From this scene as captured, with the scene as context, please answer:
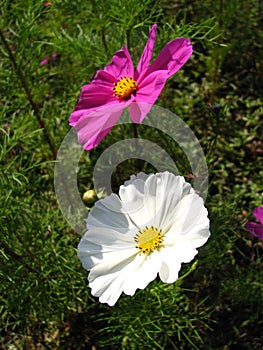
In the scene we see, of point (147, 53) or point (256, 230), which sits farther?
point (256, 230)

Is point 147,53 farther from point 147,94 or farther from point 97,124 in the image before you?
point 97,124

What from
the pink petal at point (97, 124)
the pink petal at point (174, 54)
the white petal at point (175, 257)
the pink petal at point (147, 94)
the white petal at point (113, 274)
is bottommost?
the white petal at point (113, 274)

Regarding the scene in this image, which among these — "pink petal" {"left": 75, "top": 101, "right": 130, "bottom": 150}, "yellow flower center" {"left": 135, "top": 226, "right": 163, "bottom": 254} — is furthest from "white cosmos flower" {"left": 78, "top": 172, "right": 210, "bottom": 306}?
"pink petal" {"left": 75, "top": 101, "right": 130, "bottom": 150}

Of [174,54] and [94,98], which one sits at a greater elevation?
[174,54]

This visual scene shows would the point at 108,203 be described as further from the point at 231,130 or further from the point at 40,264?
the point at 231,130

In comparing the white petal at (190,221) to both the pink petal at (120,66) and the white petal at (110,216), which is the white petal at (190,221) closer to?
the white petal at (110,216)

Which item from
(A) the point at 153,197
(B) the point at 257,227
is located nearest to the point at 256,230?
(B) the point at 257,227

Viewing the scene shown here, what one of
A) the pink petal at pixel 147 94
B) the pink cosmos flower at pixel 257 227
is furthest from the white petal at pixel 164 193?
the pink cosmos flower at pixel 257 227
